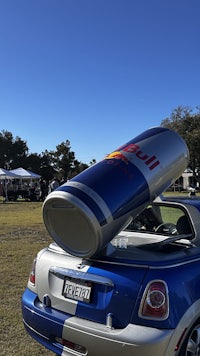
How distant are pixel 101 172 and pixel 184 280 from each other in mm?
1063

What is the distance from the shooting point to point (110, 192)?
309 centimetres

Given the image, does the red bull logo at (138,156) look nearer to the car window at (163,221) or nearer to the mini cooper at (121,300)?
the mini cooper at (121,300)

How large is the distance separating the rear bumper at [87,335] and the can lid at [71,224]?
0.57m

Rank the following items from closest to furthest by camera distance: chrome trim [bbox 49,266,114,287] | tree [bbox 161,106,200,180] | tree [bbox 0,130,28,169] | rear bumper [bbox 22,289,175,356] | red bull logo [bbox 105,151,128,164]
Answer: rear bumper [bbox 22,289,175,356] → chrome trim [bbox 49,266,114,287] → red bull logo [bbox 105,151,128,164] → tree [bbox 161,106,200,180] → tree [bbox 0,130,28,169]

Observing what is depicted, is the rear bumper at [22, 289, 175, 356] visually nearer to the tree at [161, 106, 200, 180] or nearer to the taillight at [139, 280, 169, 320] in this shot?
the taillight at [139, 280, 169, 320]

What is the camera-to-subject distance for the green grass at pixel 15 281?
4.08 m

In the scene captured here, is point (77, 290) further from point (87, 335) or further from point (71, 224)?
point (71, 224)

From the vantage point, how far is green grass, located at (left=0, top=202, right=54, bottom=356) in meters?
4.08

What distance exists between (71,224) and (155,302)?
0.90 meters

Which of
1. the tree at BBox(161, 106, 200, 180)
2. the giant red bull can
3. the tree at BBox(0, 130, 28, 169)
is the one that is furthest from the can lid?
the tree at BBox(0, 130, 28, 169)

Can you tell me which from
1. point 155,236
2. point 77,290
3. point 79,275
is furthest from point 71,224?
point 155,236

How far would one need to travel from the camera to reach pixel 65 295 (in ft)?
11.1

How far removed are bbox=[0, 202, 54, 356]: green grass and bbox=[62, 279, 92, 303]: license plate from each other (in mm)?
983

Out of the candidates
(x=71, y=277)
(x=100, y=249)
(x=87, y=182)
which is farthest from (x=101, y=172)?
(x=71, y=277)
